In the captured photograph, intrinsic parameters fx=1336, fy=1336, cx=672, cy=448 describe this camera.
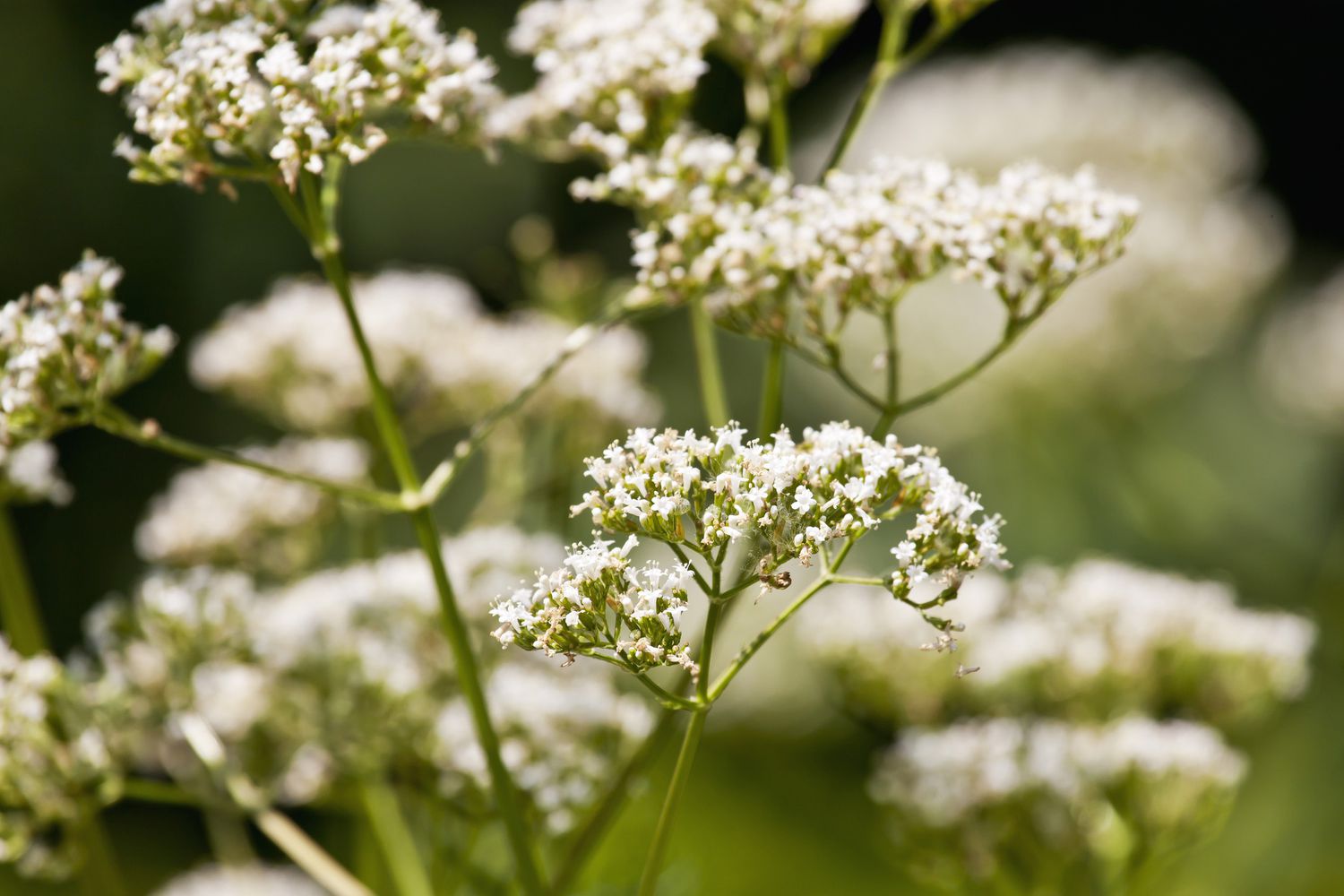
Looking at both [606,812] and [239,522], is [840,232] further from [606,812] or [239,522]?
[239,522]

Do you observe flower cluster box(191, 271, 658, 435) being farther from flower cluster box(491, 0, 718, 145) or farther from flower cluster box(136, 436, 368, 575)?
flower cluster box(491, 0, 718, 145)

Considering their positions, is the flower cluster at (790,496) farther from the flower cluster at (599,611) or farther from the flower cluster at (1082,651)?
the flower cluster at (1082,651)

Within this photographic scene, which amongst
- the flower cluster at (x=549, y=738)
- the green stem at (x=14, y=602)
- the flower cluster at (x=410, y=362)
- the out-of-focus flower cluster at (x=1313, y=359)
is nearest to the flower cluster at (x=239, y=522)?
the flower cluster at (x=410, y=362)

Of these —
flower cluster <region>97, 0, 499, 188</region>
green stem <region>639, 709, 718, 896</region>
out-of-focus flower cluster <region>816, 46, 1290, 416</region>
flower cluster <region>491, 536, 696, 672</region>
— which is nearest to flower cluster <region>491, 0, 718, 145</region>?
flower cluster <region>97, 0, 499, 188</region>

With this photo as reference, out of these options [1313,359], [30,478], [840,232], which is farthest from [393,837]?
[1313,359]

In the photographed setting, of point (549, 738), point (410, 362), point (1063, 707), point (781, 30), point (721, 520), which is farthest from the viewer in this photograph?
point (410, 362)
